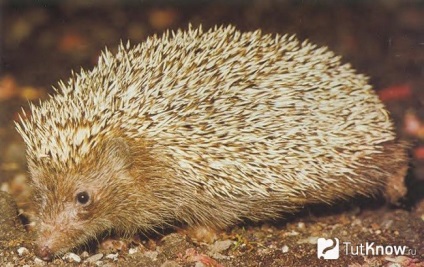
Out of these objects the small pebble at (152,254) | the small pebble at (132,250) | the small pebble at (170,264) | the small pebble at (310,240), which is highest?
the small pebble at (310,240)

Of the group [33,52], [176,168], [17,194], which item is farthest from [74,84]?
[33,52]

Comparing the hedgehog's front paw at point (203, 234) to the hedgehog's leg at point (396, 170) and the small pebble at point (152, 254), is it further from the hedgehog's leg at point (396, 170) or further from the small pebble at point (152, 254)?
the hedgehog's leg at point (396, 170)

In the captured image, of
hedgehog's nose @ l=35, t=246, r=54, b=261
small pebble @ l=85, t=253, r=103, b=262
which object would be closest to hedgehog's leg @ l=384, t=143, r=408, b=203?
small pebble @ l=85, t=253, r=103, b=262

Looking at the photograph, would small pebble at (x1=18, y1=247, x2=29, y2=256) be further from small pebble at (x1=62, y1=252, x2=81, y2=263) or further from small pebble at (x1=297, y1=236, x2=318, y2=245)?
small pebble at (x1=297, y1=236, x2=318, y2=245)

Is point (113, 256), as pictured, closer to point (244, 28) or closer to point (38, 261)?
point (38, 261)

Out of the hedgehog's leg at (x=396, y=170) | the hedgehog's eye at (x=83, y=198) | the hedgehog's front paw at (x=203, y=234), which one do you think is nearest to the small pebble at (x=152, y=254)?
the hedgehog's front paw at (x=203, y=234)

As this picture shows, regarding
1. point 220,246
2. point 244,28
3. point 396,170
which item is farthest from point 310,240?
point 244,28

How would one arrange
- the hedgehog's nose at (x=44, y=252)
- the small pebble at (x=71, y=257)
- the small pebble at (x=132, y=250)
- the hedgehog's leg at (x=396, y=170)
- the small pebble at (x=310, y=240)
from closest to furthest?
the hedgehog's nose at (x=44, y=252), the small pebble at (x=71, y=257), the small pebble at (x=132, y=250), the small pebble at (x=310, y=240), the hedgehog's leg at (x=396, y=170)
